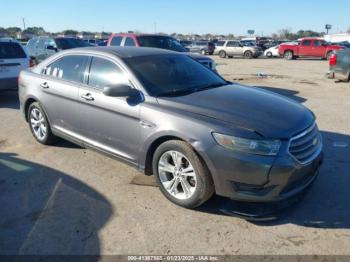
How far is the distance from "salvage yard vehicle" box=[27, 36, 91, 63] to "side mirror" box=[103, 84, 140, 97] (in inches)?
452

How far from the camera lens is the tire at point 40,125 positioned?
5.77 metres

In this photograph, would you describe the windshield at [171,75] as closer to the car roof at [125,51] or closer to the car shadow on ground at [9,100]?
the car roof at [125,51]

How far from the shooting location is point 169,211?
12.8 ft

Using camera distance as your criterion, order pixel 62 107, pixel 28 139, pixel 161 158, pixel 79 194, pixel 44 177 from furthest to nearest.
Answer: pixel 28 139 → pixel 62 107 → pixel 44 177 → pixel 79 194 → pixel 161 158

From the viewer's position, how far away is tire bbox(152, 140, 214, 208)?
12.0ft

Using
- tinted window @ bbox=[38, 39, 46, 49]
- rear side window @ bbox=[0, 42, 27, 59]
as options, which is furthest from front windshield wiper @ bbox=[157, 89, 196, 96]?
tinted window @ bbox=[38, 39, 46, 49]

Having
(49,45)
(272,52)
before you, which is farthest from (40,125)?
(272,52)

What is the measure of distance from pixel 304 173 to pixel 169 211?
147 centimetres

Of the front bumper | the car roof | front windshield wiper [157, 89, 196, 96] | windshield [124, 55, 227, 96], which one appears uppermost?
the car roof

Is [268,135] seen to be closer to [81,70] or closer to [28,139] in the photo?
[81,70]

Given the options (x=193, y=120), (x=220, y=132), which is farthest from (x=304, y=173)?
(x=193, y=120)

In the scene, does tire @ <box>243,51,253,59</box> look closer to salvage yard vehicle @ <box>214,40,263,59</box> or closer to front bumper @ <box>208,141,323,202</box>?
salvage yard vehicle @ <box>214,40,263,59</box>

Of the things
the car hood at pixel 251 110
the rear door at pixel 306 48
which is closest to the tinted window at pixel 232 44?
the rear door at pixel 306 48

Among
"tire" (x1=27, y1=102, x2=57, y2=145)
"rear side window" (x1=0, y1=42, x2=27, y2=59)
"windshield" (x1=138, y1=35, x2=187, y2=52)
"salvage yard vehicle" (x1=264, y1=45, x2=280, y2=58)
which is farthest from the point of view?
"salvage yard vehicle" (x1=264, y1=45, x2=280, y2=58)
